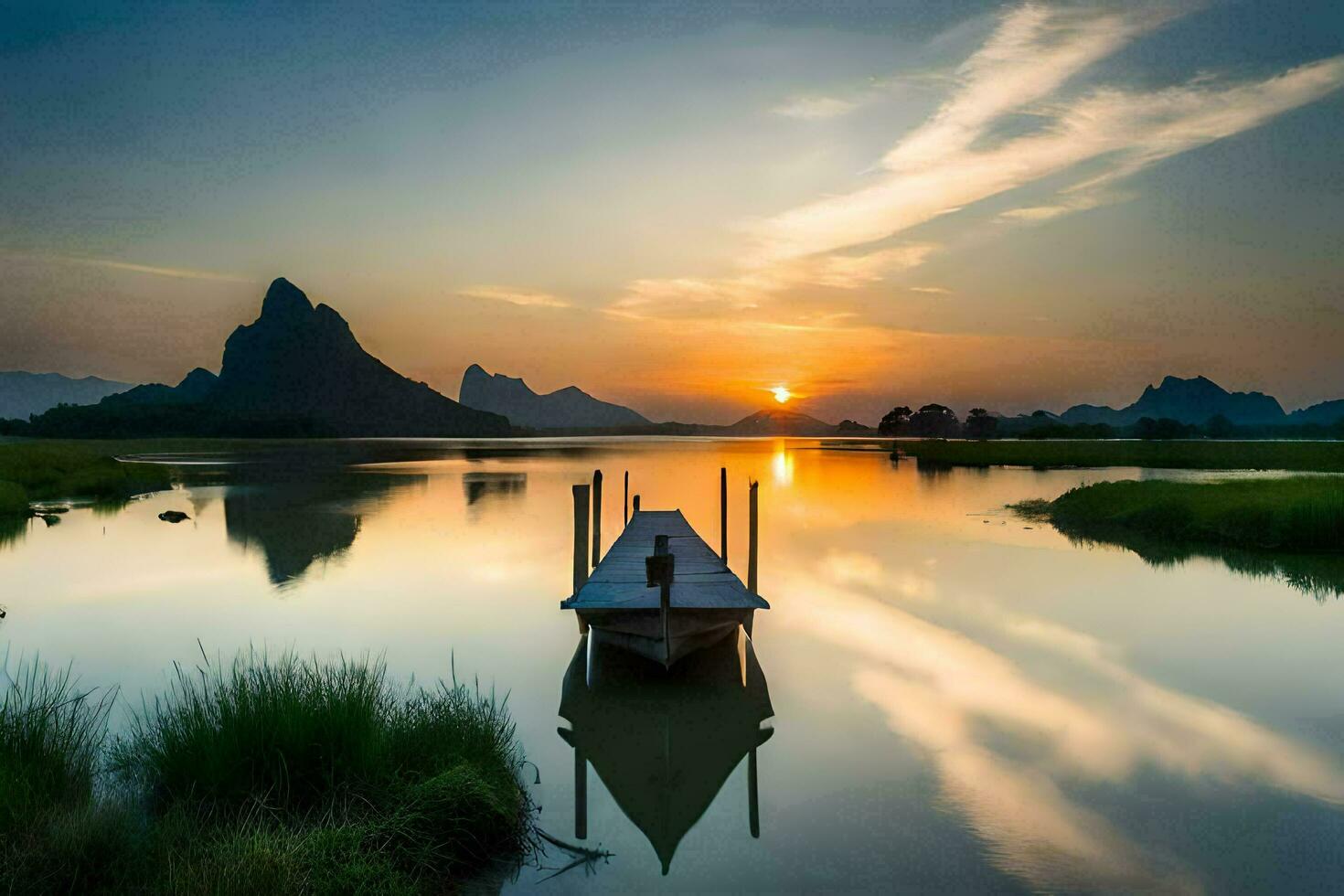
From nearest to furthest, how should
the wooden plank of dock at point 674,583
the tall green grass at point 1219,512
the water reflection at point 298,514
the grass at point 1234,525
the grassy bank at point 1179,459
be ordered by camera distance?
the wooden plank of dock at point 674,583 → the grass at point 1234,525 → the tall green grass at point 1219,512 → the water reflection at point 298,514 → the grassy bank at point 1179,459

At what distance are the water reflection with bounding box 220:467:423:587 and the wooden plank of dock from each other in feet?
31.2

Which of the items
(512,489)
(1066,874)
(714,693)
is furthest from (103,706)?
(512,489)

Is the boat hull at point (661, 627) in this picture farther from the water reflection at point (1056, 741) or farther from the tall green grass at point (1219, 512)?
the tall green grass at point (1219, 512)

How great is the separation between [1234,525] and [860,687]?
750 inches

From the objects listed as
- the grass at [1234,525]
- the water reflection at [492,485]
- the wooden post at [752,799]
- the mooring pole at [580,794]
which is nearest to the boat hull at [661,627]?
the mooring pole at [580,794]

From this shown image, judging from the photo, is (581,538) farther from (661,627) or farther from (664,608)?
(664,608)

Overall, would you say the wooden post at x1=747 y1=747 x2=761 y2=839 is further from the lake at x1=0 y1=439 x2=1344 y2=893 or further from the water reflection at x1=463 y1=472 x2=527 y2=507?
the water reflection at x1=463 y1=472 x2=527 y2=507

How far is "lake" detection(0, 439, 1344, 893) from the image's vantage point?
6.97m

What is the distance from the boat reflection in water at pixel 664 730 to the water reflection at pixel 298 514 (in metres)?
11.9

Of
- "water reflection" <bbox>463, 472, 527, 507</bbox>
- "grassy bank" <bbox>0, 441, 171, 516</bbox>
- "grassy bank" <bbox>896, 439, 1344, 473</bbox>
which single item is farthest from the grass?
"grassy bank" <bbox>0, 441, 171, 516</bbox>

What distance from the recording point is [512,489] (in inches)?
1954

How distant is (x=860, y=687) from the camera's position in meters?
12.2

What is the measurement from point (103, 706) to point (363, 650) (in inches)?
148

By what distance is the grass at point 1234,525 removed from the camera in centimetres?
2120
